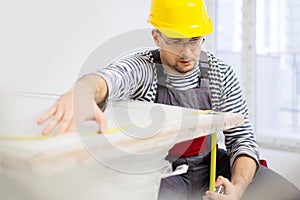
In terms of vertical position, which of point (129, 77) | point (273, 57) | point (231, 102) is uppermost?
point (129, 77)

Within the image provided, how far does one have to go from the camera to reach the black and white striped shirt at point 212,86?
1.20 metres

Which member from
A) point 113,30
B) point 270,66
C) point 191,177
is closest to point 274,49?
point 270,66

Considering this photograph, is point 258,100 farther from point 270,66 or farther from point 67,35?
point 67,35

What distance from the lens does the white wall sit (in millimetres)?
1153

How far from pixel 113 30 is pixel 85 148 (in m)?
1.44

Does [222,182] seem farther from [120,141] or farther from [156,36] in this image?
[120,141]

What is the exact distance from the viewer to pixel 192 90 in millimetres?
1320

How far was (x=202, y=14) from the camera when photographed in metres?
1.26

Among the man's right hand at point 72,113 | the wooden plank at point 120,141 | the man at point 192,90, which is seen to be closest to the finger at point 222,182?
the man at point 192,90

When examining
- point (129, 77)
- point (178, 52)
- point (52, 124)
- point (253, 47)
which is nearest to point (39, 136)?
point (52, 124)

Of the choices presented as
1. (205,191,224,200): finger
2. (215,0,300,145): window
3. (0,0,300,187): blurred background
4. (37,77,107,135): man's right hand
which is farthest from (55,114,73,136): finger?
(215,0,300,145): window

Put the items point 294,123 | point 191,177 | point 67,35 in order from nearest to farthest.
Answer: point 191,177, point 67,35, point 294,123

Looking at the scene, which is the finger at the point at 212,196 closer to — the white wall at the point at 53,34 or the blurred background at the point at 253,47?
the white wall at the point at 53,34

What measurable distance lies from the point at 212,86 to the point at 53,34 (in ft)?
1.62
